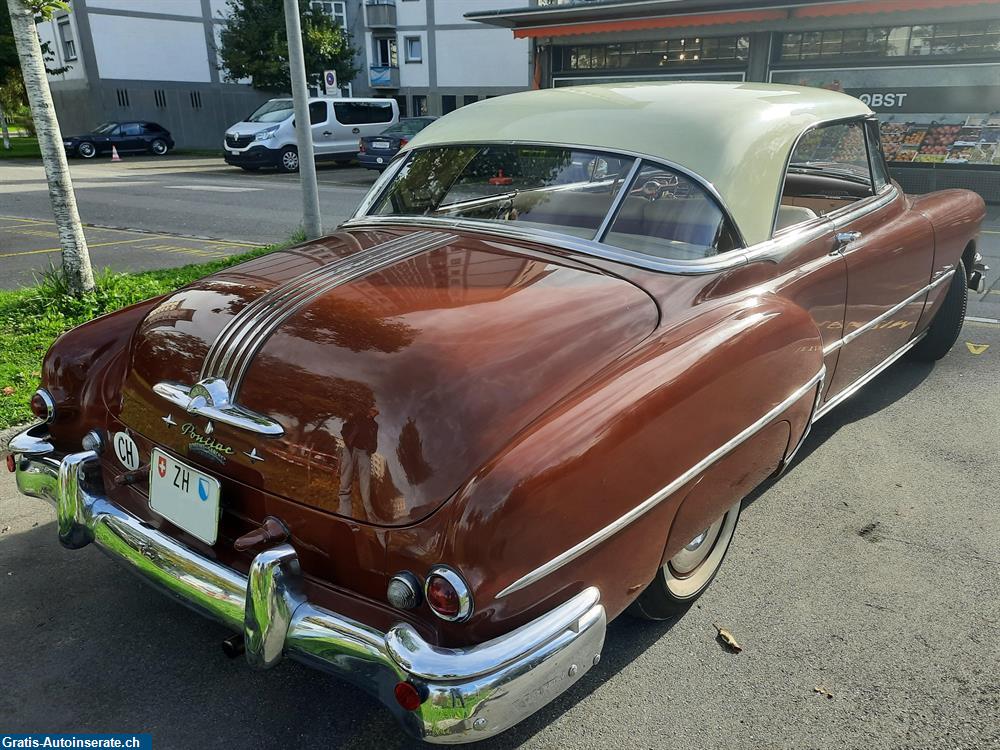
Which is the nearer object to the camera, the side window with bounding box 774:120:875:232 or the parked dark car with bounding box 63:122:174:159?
the side window with bounding box 774:120:875:232

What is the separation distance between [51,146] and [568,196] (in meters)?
4.27

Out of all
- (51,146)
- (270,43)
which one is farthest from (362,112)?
(51,146)

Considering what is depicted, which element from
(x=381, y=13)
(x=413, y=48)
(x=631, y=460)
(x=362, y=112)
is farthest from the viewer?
(x=381, y=13)

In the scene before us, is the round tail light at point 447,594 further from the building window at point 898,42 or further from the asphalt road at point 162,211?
Result: the building window at point 898,42

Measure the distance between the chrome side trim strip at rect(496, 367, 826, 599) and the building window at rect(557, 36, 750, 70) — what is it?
43.8 ft

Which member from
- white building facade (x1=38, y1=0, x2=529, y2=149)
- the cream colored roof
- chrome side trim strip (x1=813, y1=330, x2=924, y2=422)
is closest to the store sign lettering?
chrome side trim strip (x1=813, y1=330, x2=924, y2=422)

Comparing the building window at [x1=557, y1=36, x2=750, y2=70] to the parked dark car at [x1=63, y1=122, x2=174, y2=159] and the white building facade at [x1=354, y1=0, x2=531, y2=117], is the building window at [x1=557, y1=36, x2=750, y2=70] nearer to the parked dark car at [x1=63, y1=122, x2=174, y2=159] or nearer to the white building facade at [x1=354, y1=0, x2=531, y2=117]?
the white building facade at [x1=354, y1=0, x2=531, y2=117]

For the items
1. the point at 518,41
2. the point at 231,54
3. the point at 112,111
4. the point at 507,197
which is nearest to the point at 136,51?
the point at 112,111

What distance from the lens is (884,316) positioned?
3801 millimetres

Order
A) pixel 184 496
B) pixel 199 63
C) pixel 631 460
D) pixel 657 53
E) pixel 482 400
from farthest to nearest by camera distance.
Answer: pixel 199 63 → pixel 657 53 → pixel 184 496 → pixel 631 460 → pixel 482 400

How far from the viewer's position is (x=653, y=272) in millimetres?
2615

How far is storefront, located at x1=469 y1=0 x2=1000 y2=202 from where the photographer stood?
1195cm

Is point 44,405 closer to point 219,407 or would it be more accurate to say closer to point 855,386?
point 219,407

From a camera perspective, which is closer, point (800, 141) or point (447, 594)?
point (447, 594)
